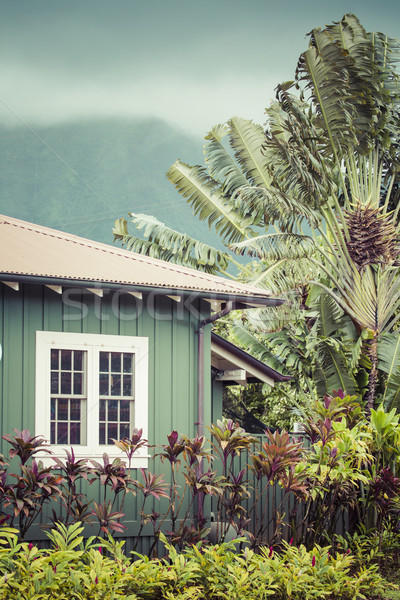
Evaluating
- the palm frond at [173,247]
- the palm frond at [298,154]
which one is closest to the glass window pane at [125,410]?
the palm frond at [298,154]

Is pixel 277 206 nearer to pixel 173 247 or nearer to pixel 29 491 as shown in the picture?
pixel 173 247

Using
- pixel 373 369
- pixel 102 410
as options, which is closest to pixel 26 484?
pixel 102 410

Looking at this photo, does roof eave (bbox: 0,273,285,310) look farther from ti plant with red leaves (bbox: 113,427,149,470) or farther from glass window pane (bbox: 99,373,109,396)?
ti plant with red leaves (bbox: 113,427,149,470)

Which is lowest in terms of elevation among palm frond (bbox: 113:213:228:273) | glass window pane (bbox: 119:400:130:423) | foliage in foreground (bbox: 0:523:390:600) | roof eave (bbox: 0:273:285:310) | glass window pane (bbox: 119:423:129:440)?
foliage in foreground (bbox: 0:523:390:600)

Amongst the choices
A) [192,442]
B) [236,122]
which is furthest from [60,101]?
[192,442]

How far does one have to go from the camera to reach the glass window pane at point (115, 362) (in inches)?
381

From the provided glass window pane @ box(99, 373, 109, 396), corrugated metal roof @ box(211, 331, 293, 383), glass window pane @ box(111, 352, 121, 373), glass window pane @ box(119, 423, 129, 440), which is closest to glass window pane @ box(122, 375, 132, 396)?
glass window pane @ box(111, 352, 121, 373)

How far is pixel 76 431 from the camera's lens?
9406mm

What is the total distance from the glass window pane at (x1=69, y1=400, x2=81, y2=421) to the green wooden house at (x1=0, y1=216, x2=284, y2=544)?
0.01 m

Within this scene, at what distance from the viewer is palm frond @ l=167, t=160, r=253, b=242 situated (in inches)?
691

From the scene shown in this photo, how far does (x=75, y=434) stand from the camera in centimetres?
941

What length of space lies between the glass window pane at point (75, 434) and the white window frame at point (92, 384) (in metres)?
0.11

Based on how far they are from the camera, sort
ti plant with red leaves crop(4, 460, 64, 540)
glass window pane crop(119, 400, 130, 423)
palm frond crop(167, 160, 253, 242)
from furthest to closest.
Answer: palm frond crop(167, 160, 253, 242)
glass window pane crop(119, 400, 130, 423)
ti plant with red leaves crop(4, 460, 64, 540)

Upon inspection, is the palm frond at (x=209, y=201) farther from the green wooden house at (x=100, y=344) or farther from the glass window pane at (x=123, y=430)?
the glass window pane at (x=123, y=430)
